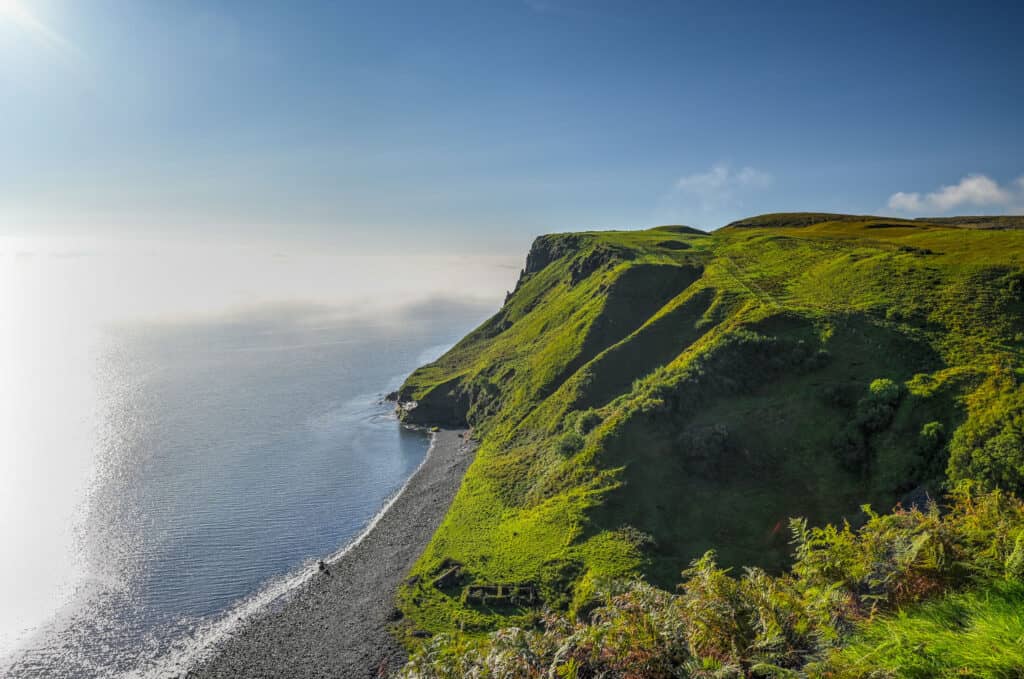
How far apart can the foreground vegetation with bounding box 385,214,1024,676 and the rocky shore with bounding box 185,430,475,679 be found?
3385 millimetres

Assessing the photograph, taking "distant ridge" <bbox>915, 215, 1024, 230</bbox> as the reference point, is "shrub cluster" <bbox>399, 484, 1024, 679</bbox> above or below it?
below

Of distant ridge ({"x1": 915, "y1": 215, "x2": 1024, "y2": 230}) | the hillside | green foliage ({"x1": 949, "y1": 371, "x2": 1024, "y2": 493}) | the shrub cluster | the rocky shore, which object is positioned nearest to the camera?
the shrub cluster

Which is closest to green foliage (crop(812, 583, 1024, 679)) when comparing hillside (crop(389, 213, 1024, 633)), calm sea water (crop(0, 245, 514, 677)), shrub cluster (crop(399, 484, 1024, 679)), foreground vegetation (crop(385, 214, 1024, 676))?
shrub cluster (crop(399, 484, 1024, 679))

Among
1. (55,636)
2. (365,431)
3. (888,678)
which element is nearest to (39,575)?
(55,636)

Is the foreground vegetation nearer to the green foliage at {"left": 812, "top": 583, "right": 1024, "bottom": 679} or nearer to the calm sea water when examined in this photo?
the green foliage at {"left": 812, "top": 583, "right": 1024, "bottom": 679}

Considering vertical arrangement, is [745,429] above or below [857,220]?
below

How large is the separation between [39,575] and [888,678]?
87544 mm

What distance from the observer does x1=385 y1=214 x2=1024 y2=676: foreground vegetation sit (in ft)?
130

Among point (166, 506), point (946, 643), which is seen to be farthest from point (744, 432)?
point (166, 506)

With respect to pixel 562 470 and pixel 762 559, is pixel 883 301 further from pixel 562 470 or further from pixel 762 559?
pixel 562 470

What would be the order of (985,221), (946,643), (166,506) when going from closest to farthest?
(946,643) < (166,506) < (985,221)

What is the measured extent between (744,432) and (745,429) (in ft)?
1.26

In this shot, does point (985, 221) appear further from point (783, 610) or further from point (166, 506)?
point (166, 506)

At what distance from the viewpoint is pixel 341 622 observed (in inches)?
1882
